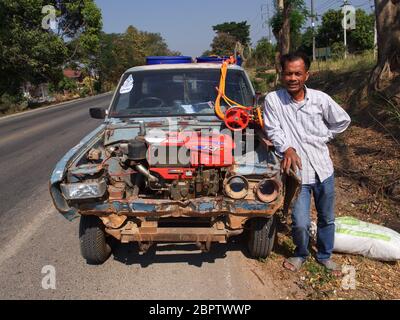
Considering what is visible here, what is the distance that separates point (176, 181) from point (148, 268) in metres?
0.88

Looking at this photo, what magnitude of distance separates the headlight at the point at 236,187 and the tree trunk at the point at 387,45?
5613 millimetres

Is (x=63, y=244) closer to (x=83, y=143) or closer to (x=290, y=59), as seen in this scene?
(x=83, y=143)

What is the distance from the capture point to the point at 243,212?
318 cm

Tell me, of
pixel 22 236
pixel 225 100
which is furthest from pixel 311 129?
pixel 22 236

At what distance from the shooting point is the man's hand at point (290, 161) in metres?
3.09

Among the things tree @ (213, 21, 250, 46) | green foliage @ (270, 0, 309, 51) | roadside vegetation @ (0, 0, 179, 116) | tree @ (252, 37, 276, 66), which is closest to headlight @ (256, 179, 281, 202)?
green foliage @ (270, 0, 309, 51)

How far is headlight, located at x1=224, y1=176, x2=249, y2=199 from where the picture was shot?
10.5 ft

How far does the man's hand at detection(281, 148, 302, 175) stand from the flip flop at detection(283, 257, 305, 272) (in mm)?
901

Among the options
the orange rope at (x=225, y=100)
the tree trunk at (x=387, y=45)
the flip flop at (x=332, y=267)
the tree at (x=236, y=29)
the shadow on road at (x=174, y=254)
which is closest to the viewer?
the flip flop at (x=332, y=267)

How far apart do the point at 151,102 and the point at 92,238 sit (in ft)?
6.17

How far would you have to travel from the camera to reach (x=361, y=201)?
4828 mm

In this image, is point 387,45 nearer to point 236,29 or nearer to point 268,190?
point 268,190

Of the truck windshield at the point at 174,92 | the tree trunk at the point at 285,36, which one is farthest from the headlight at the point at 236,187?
the tree trunk at the point at 285,36

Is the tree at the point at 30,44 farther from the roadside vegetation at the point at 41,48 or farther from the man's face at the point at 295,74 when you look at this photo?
the man's face at the point at 295,74
